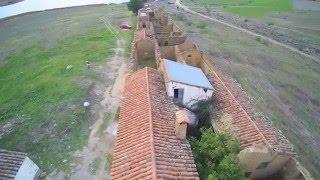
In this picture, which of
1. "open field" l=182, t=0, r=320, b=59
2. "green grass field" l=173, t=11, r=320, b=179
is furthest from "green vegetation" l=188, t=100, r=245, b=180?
"open field" l=182, t=0, r=320, b=59

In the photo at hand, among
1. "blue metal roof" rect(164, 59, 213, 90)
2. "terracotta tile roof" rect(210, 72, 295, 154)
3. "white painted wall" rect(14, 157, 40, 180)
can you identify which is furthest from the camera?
"blue metal roof" rect(164, 59, 213, 90)

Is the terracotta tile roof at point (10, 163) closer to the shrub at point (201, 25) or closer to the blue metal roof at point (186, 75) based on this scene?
the blue metal roof at point (186, 75)

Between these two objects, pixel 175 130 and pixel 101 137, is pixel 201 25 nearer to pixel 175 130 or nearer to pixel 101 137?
pixel 101 137

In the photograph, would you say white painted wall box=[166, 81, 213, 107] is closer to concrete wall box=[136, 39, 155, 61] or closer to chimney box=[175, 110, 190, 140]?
chimney box=[175, 110, 190, 140]

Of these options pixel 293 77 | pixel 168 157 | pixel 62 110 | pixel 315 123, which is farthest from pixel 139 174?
pixel 293 77

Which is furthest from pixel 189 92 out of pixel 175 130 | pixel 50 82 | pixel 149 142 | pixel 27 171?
pixel 50 82

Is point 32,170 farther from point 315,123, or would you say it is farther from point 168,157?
point 315,123

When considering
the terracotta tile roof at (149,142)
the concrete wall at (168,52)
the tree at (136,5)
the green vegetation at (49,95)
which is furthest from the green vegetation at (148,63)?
the tree at (136,5)
